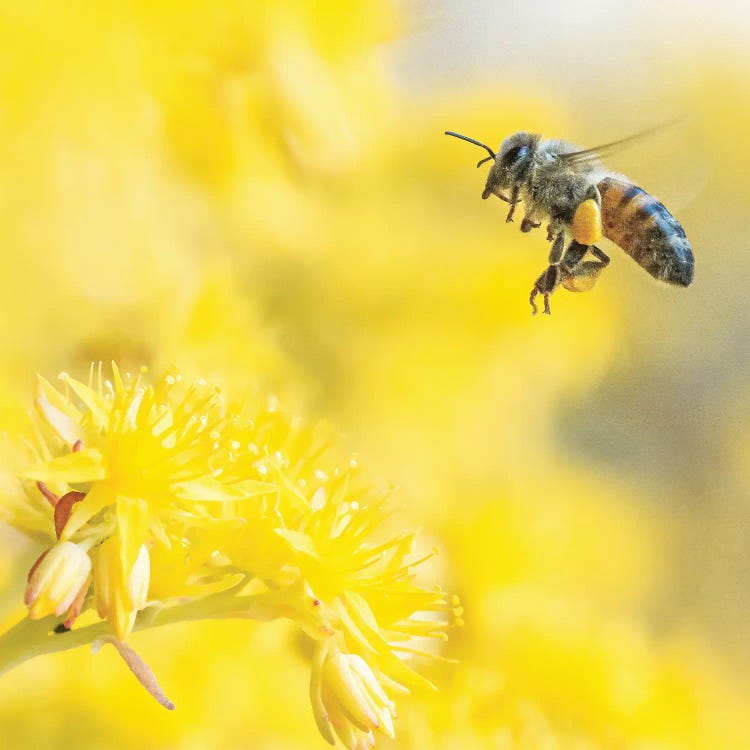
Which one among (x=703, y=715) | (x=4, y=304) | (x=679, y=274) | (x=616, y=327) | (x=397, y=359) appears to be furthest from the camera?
(x=616, y=327)

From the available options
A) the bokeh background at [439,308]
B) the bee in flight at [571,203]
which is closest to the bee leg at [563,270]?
the bee in flight at [571,203]

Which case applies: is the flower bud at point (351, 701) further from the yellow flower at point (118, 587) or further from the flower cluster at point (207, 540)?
the yellow flower at point (118, 587)

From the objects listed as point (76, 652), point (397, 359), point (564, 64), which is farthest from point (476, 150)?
point (76, 652)

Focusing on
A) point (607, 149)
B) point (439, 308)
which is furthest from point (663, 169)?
point (439, 308)

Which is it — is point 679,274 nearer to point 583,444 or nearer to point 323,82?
point 323,82

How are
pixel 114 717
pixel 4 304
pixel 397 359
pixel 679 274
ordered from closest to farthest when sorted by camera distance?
pixel 679 274, pixel 114 717, pixel 4 304, pixel 397 359

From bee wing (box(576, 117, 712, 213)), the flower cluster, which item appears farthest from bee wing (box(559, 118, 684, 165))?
the flower cluster

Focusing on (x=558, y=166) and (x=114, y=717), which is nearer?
(x=558, y=166)
